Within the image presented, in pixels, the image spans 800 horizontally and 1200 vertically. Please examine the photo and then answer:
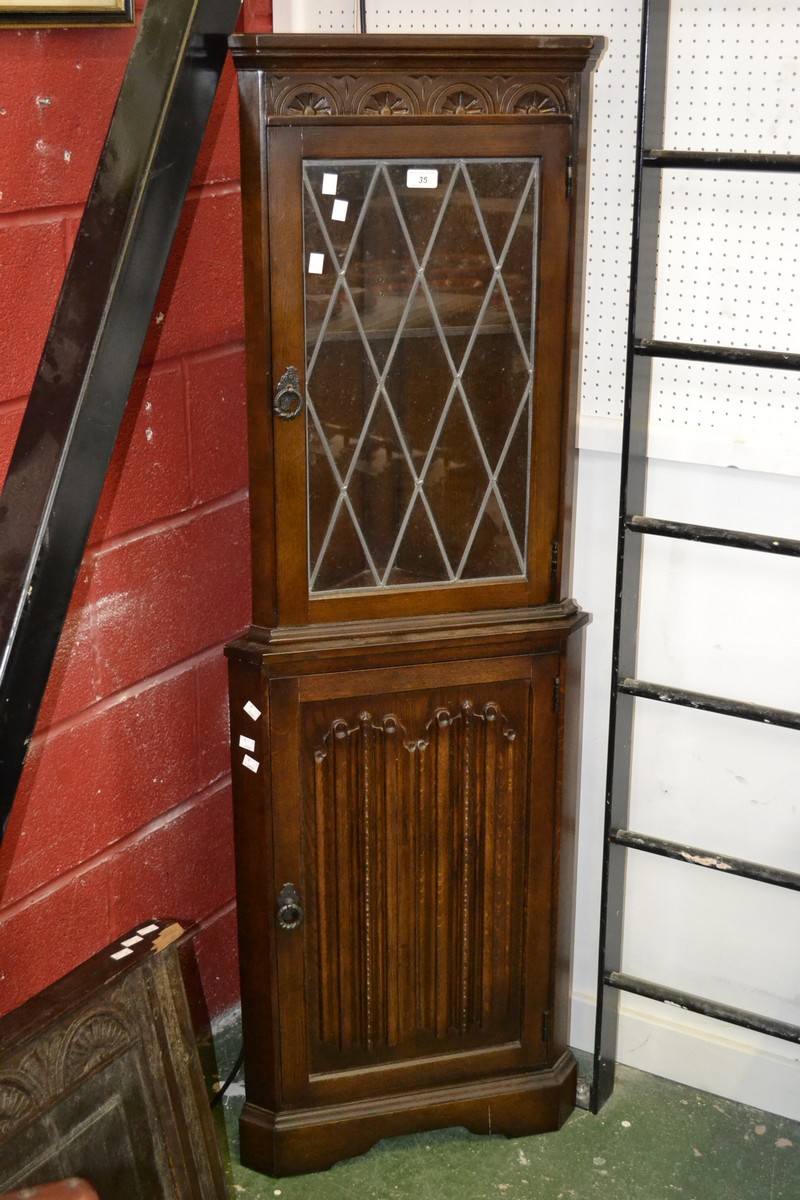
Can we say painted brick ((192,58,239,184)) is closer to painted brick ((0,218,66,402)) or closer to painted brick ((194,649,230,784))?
painted brick ((0,218,66,402))

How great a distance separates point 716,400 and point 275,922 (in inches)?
44.2

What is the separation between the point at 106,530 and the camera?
2.10 meters

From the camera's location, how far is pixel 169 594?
2271 mm

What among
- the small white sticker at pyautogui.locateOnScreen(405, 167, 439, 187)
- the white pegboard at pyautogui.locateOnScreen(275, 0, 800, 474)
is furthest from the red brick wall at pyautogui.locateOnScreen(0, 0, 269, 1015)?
the white pegboard at pyautogui.locateOnScreen(275, 0, 800, 474)

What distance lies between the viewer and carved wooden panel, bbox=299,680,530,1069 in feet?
7.08

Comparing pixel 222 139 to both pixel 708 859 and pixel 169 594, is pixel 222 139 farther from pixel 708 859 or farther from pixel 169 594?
pixel 708 859

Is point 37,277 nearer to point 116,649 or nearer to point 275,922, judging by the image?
point 116,649

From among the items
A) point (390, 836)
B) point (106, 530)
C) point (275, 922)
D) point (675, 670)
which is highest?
point (106, 530)

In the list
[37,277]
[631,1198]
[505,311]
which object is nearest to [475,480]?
[505,311]

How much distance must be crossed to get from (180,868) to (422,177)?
1.29m

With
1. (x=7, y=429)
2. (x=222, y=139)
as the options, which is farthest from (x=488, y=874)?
(x=222, y=139)

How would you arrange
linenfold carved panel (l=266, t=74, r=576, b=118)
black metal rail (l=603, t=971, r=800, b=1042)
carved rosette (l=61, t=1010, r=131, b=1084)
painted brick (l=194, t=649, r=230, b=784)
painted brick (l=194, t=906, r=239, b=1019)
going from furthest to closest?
painted brick (l=194, t=906, r=239, b=1019)
painted brick (l=194, t=649, r=230, b=784)
black metal rail (l=603, t=971, r=800, b=1042)
linenfold carved panel (l=266, t=74, r=576, b=118)
carved rosette (l=61, t=1010, r=131, b=1084)

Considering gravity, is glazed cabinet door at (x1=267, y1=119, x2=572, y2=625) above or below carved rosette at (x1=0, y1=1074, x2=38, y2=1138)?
above

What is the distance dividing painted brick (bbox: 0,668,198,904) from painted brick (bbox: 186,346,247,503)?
34 cm
